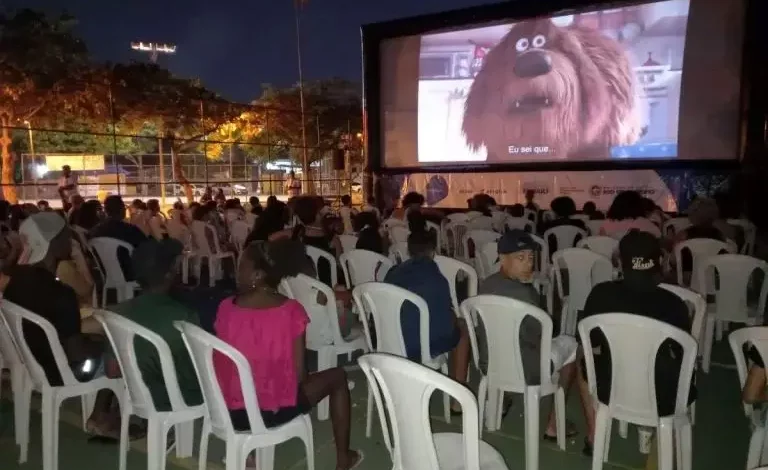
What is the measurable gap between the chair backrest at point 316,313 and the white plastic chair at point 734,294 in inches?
102

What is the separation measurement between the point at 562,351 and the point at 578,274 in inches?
58.0

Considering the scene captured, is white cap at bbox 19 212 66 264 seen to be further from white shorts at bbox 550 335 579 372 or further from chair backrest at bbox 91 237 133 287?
white shorts at bbox 550 335 579 372

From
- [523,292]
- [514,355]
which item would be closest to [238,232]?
[523,292]

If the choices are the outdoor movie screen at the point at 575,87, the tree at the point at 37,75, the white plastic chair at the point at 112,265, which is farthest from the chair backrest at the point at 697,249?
the tree at the point at 37,75

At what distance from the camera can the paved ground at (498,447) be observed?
10.5 ft

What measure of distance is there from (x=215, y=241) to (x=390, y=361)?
5.91m

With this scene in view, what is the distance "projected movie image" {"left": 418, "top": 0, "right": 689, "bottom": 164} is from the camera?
10.4 metres

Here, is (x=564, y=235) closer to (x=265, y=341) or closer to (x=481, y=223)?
(x=481, y=223)

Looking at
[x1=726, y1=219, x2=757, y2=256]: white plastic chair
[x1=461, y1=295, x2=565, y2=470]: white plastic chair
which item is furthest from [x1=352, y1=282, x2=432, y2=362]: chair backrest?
[x1=726, y1=219, x2=757, y2=256]: white plastic chair

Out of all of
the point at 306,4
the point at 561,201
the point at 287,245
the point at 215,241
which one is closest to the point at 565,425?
the point at 287,245

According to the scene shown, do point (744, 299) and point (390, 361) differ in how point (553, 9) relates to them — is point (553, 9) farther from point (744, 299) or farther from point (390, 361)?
point (390, 361)

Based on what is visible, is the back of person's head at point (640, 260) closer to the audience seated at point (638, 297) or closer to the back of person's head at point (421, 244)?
the audience seated at point (638, 297)

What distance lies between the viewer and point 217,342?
244 centimetres

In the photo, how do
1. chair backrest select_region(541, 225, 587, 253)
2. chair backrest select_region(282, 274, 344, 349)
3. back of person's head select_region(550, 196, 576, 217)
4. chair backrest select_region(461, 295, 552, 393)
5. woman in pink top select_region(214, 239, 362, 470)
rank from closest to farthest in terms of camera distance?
woman in pink top select_region(214, 239, 362, 470) < chair backrest select_region(461, 295, 552, 393) < chair backrest select_region(282, 274, 344, 349) < chair backrest select_region(541, 225, 587, 253) < back of person's head select_region(550, 196, 576, 217)
